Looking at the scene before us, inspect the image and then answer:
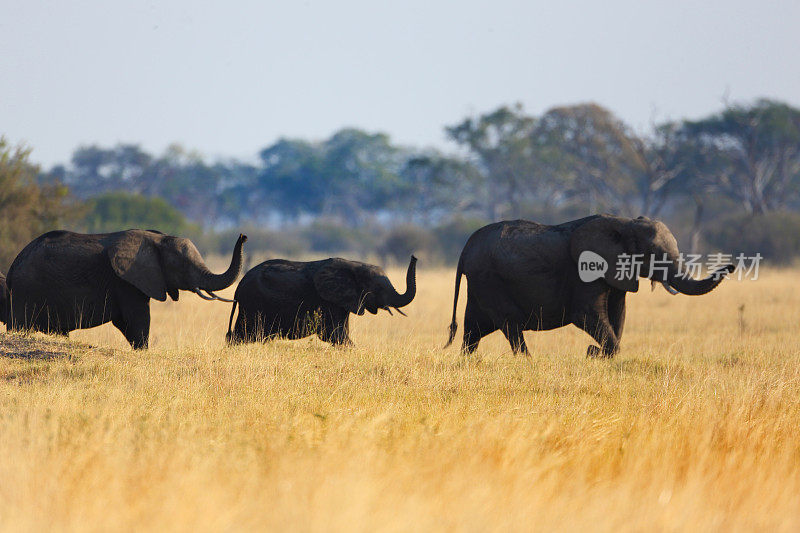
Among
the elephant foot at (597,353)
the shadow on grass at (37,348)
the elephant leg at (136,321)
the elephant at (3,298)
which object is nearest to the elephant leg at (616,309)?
the elephant foot at (597,353)

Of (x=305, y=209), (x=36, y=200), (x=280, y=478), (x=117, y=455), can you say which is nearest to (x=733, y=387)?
(x=280, y=478)

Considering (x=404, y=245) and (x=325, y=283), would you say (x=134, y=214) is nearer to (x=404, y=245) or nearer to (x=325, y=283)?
(x=404, y=245)

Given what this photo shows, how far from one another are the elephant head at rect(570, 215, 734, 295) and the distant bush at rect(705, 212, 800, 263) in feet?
96.2

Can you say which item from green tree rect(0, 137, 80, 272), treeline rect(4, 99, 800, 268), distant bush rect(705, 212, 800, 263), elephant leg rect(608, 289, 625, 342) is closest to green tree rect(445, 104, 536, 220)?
treeline rect(4, 99, 800, 268)

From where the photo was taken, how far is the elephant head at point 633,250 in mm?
10844

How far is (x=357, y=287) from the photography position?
456 inches

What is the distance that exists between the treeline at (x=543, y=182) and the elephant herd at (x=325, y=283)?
83.5 ft

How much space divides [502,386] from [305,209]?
6558 centimetres

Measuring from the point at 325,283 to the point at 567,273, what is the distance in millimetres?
2569

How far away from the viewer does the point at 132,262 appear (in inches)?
426

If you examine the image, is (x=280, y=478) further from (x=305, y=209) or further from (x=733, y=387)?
(x=305, y=209)

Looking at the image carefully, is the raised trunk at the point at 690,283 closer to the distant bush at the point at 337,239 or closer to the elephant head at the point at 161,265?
the elephant head at the point at 161,265

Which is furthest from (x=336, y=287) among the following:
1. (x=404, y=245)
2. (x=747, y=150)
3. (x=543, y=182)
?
(x=543, y=182)

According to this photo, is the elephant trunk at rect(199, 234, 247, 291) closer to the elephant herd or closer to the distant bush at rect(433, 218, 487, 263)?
the elephant herd
